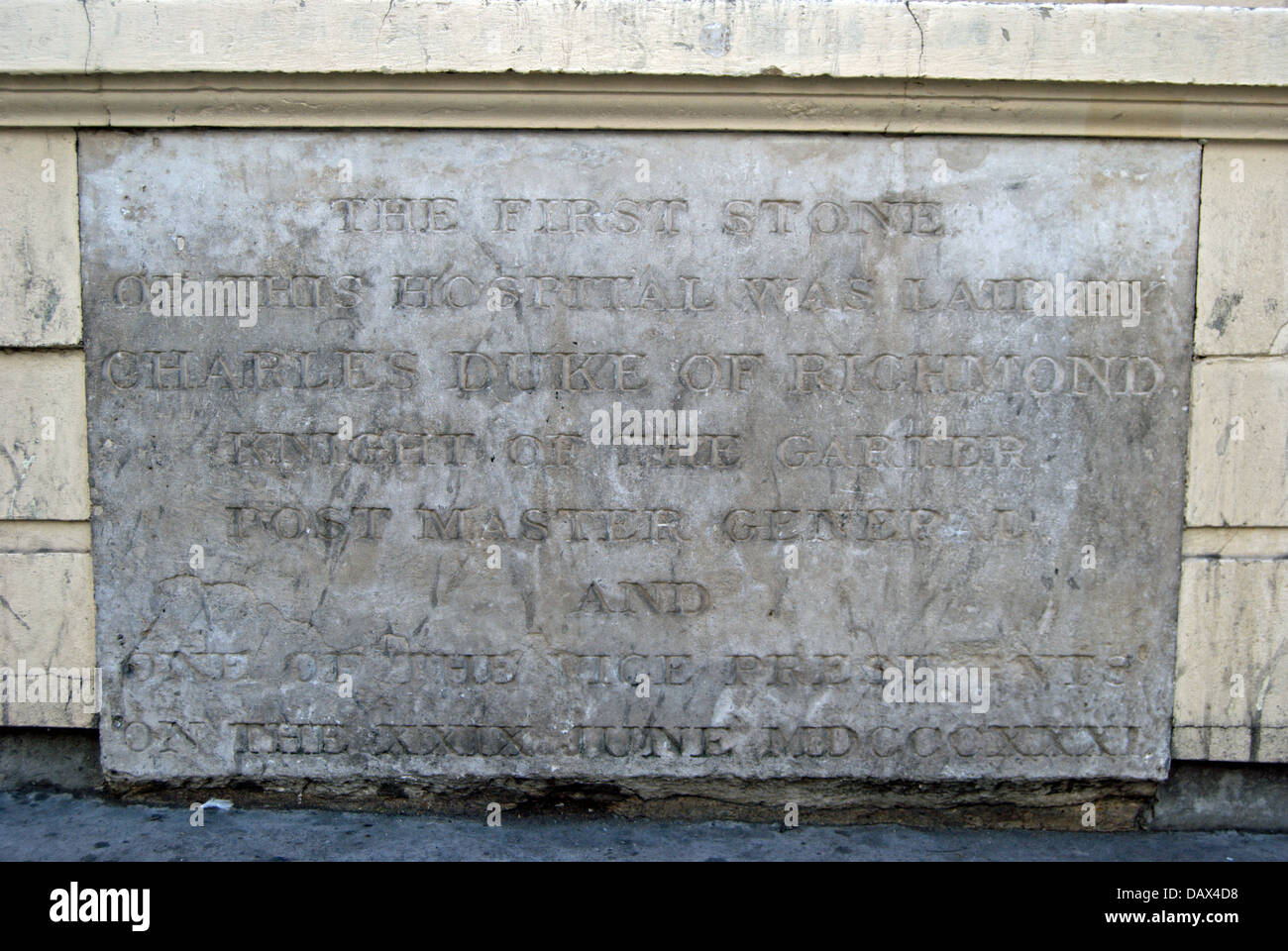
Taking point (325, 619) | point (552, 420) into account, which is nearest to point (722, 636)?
point (552, 420)

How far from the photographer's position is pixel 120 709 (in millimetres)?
2627

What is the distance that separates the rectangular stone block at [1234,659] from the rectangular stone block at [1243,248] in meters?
0.70

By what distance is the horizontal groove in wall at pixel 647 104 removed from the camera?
246cm

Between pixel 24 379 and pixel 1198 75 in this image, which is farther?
pixel 24 379

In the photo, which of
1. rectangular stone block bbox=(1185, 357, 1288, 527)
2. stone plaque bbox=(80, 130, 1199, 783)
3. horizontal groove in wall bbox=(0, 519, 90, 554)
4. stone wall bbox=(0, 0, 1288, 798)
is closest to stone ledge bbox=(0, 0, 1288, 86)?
stone wall bbox=(0, 0, 1288, 798)

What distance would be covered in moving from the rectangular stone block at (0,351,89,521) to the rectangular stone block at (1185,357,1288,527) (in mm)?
3388

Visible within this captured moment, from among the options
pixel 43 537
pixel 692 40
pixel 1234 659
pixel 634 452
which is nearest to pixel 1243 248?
pixel 1234 659

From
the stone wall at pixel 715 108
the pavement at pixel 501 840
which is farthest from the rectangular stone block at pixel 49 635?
the pavement at pixel 501 840

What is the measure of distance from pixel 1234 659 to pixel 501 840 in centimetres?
229

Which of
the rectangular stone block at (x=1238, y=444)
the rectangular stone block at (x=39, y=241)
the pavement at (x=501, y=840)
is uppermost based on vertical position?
the rectangular stone block at (x=39, y=241)

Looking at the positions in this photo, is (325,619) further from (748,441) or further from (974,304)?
(974,304)

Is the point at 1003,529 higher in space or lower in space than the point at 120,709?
higher

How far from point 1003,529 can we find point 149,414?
2.63 metres

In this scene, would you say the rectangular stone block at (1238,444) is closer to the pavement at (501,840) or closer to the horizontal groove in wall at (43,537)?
the pavement at (501,840)
